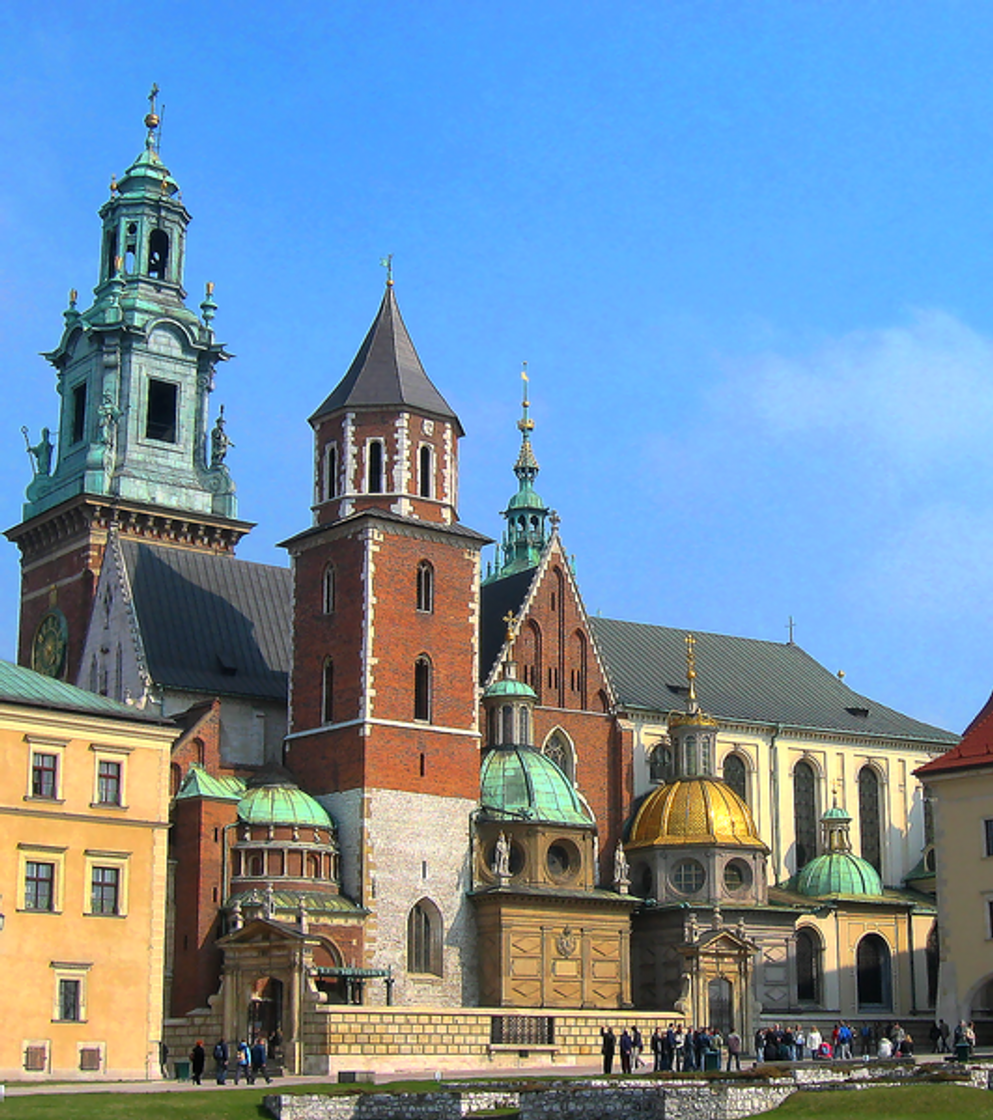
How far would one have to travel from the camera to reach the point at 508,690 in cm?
6656

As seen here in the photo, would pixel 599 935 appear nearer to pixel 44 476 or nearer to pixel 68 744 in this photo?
pixel 68 744

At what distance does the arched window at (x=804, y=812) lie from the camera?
78.5m

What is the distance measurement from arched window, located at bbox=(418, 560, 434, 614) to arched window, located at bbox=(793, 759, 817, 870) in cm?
2282

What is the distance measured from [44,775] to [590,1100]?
19.9m

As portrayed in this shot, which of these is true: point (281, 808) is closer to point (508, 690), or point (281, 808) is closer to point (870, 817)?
point (508, 690)

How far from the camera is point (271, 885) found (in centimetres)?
5728

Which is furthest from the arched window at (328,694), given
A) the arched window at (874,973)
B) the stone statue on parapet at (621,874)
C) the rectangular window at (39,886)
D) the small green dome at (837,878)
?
the arched window at (874,973)

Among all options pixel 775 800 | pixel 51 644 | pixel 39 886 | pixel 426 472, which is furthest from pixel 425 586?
pixel 775 800

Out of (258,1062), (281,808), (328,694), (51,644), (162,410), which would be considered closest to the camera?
(258,1062)

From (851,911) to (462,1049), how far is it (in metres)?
24.7

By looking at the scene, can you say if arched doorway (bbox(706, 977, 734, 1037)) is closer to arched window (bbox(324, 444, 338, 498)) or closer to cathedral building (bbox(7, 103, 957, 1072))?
cathedral building (bbox(7, 103, 957, 1072))

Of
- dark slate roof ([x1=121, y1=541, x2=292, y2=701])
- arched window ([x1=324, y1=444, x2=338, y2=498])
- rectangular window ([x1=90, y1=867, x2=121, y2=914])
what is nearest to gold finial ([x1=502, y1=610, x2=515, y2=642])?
dark slate roof ([x1=121, y1=541, x2=292, y2=701])

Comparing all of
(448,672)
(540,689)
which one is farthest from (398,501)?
(540,689)

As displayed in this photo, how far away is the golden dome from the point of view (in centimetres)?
6775
